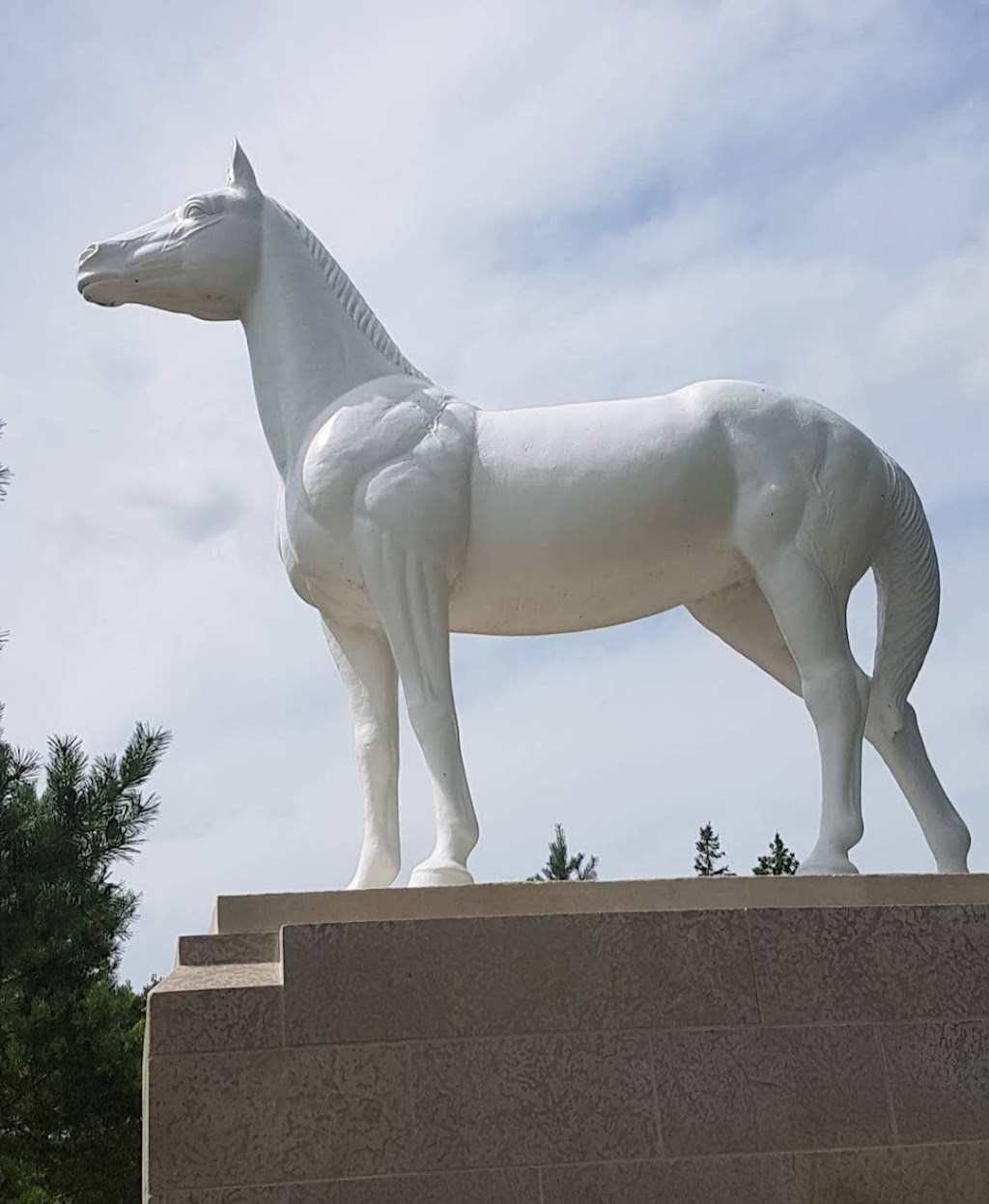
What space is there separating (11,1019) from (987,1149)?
8416 mm

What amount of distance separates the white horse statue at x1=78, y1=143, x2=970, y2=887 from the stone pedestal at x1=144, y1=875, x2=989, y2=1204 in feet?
2.10

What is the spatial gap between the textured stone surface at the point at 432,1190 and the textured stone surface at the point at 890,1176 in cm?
83

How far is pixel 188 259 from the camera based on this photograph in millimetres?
6055

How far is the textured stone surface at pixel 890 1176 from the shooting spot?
4395 mm

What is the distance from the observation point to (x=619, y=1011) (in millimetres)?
4555

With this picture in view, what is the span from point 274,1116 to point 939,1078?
215cm

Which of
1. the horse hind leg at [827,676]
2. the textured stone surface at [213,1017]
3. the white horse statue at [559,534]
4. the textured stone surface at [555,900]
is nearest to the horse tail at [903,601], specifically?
the white horse statue at [559,534]

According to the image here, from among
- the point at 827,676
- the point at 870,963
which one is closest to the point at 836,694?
the point at 827,676

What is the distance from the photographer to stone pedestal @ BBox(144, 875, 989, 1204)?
14.0ft

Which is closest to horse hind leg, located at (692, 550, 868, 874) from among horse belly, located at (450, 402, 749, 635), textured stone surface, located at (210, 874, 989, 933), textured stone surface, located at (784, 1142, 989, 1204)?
horse belly, located at (450, 402, 749, 635)

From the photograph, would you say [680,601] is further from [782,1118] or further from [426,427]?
[782,1118]

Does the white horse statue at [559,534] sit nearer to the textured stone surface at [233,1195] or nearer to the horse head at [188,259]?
the horse head at [188,259]

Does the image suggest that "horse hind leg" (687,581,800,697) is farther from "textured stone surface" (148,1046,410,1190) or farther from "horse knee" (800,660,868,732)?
"textured stone surface" (148,1046,410,1190)

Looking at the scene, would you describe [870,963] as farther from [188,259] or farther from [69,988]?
[69,988]
